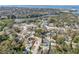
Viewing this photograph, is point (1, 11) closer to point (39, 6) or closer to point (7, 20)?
point (7, 20)

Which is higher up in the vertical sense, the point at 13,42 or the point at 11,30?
the point at 11,30

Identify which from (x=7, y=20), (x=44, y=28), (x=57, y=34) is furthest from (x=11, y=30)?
(x=57, y=34)

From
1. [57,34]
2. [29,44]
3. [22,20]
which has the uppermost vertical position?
[22,20]
